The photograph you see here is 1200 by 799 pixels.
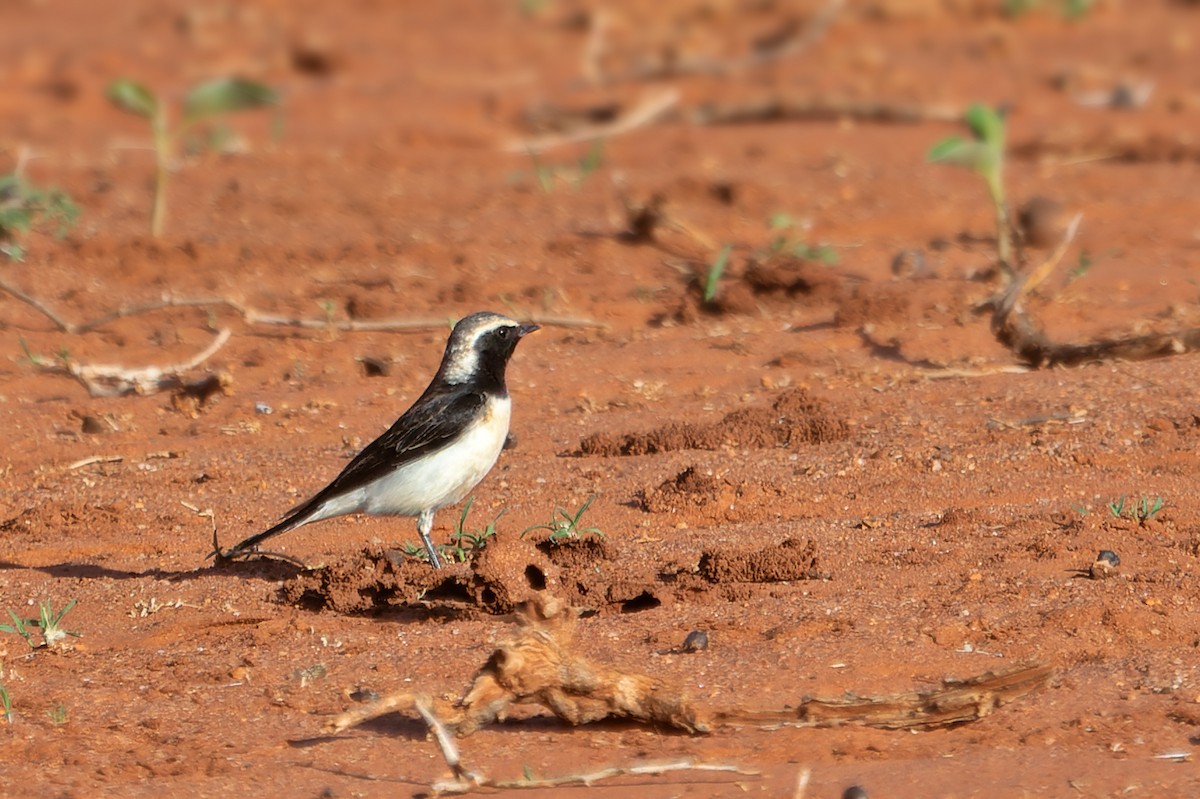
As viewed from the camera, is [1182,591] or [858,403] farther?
[858,403]

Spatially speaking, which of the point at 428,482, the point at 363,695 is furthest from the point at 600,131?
the point at 363,695

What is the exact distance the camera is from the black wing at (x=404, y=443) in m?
7.24

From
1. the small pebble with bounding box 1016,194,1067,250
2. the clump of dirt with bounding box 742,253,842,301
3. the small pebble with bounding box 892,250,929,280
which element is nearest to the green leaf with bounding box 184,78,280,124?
the clump of dirt with bounding box 742,253,842,301

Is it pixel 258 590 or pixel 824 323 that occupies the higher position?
pixel 824 323

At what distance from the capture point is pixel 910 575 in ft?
21.9

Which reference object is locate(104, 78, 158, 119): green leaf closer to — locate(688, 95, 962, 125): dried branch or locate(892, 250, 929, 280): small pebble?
locate(892, 250, 929, 280): small pebble

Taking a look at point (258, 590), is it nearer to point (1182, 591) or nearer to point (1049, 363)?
point (1182, 591)

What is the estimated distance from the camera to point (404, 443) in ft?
24.9

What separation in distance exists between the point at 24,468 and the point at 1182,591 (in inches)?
210

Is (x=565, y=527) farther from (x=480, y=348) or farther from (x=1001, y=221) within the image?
(x=1001, y=221)

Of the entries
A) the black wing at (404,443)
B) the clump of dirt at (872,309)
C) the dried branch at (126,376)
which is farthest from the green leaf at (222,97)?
the black wing at (404,443)

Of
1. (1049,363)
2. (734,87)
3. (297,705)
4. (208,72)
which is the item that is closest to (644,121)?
(734,87)

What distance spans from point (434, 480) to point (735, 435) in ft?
5.64

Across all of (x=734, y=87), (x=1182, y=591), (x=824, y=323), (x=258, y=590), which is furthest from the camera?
(x=734, y=87)
